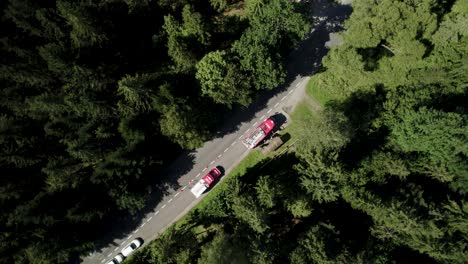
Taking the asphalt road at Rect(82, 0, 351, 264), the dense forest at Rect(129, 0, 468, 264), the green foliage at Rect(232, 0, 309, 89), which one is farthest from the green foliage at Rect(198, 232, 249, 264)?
the green foliage at Rect(232, 0, 309, 89)

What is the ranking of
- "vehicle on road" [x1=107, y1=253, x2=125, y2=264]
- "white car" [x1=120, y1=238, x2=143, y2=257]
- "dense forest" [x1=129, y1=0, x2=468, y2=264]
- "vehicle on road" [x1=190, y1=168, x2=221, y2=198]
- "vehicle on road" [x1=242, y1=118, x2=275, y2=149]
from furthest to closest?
"vehicle on road" [x1=242, y1=118, x2=275, y2=149], "vehicle on road" [x1=190, y1=168, x2=221, y2=198], "white car" [x1=120, y1=238, x2=143, y2=257], "vehicle on road" [x1=107, y1=253, x2=125, y2=264], "dense forest" [x1=129, y1=0, x2=468, y2=264]

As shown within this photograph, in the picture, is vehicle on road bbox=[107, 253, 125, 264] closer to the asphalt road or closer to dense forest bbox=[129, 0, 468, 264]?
the asphalt road

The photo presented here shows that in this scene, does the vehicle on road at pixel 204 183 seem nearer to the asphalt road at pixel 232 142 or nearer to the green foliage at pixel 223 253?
the asphalt road at pixel 232 142

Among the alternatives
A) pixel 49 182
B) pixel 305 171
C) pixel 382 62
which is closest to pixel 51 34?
pixel 49 182

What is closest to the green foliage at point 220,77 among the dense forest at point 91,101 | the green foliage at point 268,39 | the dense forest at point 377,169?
the dense forest at point 91,101

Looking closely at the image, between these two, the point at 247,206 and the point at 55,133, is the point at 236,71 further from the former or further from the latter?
the point at 55,133

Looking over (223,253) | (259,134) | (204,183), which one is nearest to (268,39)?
(259,134)
